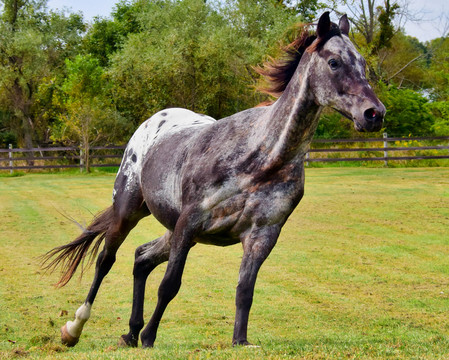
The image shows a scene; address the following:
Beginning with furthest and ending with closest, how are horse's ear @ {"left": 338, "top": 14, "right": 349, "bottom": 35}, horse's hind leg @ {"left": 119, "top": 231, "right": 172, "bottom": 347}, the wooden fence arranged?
the wooden fence → horse's hind leg @ {"left": 119, "top": 231, "right": 172, "bottom": 347} → horse's ear @ {"left": 338, "top": 14, "right": 349, "bottom": 35}

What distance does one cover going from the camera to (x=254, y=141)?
4941mm

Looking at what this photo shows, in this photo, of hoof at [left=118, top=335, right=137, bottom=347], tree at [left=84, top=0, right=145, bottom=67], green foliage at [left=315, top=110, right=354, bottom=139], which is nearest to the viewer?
hoof at [left=118, top=335, right=137, bottom=347]

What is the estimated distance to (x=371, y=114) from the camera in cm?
422

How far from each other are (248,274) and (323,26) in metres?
1.86

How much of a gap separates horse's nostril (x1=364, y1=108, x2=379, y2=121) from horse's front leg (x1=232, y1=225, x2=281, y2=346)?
1.09 m

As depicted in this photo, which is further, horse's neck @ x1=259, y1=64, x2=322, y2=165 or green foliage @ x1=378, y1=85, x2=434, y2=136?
green foliage @ x1=378, y1=85, x2=434, y2=136

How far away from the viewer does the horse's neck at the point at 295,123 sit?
4766 mm

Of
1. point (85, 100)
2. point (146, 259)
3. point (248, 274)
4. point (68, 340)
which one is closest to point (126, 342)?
point (68, 340)

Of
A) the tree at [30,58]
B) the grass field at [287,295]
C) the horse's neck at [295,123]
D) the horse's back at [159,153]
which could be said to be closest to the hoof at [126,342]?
the grass field at [287,295]

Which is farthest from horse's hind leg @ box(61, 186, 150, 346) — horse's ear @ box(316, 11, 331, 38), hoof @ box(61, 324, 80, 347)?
horse's ear @ box(316, 11, 331, 38)

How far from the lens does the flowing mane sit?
498 cm

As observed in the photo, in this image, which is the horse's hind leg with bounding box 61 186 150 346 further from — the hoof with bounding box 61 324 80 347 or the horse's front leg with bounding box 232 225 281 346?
the horse's front leg with bounding box 232 225 281 346

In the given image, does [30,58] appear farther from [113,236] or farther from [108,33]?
[113,236]

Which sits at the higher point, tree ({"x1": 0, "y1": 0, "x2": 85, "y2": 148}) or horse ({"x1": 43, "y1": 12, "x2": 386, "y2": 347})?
tree ({"x1": 0, "y1": 0, "x2": 85, "y2": 148})
